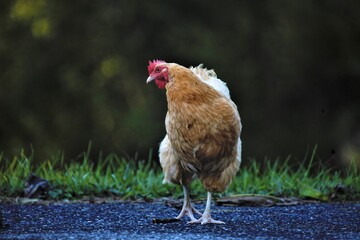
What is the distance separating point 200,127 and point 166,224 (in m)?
0.78

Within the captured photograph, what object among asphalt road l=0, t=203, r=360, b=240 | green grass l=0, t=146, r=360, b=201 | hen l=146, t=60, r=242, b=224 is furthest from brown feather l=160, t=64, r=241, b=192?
green grass l=0, t=146, r=360, b=201

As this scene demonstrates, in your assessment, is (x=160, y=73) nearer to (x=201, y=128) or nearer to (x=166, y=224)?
(x=201, y=128)

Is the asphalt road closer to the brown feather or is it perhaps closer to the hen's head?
the brown feather

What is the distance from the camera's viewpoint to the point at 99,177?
24.9 ft

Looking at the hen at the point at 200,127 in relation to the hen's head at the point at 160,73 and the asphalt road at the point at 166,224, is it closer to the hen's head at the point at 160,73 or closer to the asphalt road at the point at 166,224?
the hen's head at the point at 160,73

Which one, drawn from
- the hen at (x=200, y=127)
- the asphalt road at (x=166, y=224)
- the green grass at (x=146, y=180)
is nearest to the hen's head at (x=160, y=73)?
the hen at (x=200, y=127)

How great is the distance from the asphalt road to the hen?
1.28 feet

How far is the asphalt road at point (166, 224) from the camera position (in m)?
4.90

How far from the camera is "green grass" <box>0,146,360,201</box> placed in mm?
7246

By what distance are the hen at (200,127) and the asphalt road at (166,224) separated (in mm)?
391

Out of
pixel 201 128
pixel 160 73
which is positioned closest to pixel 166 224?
pixel 201 128

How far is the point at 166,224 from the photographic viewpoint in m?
5.47

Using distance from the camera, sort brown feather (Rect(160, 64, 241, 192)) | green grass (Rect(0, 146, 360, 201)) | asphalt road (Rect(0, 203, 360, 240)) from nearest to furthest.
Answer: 1. asphalt road (Rect(0, 203, 360, 240))
2. brown feather (Rect(160, 64, 241, 192))
3. green grass (Rect(0, 146, 360, 201))

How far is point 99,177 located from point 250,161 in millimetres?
1793
